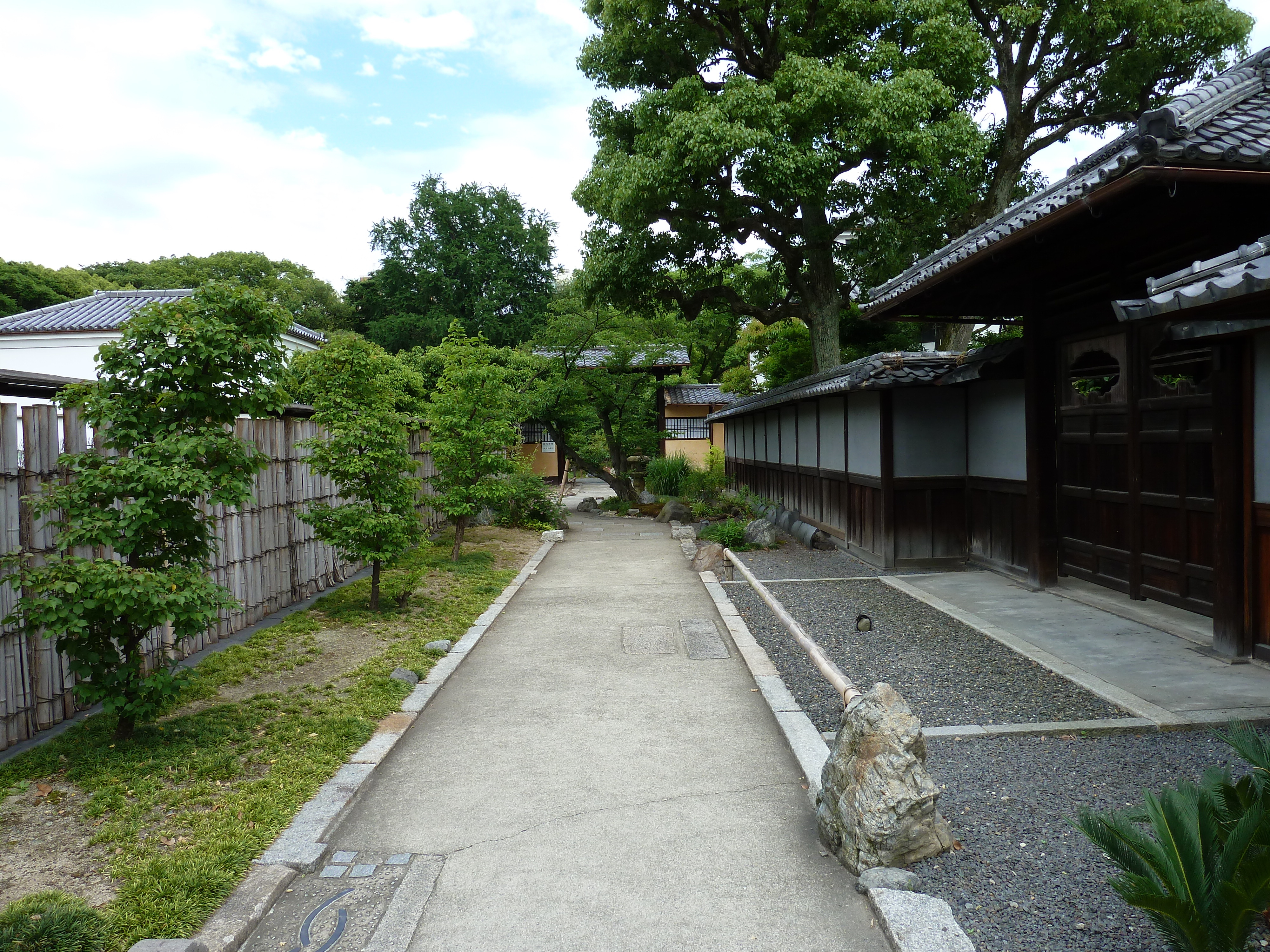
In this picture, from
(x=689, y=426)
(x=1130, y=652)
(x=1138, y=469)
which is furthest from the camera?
(x=689, y=426)

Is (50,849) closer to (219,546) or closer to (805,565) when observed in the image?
(219,546)

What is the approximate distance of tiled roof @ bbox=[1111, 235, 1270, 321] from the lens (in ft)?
11.6

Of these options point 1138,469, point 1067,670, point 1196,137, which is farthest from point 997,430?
point 1196,137

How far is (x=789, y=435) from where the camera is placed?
59.4ft

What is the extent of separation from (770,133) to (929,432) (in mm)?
6564

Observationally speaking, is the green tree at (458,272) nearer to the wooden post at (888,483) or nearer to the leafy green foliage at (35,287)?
the leafy green foliage at (35,287)

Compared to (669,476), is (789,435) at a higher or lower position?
higher

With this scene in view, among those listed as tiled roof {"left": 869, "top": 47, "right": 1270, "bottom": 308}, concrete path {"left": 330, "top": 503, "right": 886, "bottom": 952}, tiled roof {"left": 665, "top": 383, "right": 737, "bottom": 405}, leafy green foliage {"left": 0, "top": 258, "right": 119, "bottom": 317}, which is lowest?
concrete path {"left": 330, "top": 503, "right": 886, "bottom": 952}

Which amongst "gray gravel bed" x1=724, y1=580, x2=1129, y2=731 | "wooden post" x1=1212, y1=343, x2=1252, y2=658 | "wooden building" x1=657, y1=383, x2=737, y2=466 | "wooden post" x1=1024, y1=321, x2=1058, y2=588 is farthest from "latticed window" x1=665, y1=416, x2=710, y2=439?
"wooden post" x1=1212, y1=343, x2=1252, y2=658

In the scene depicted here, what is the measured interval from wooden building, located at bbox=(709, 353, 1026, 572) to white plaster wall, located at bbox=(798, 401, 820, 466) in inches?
70.6

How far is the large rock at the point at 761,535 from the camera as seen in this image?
1439 cm

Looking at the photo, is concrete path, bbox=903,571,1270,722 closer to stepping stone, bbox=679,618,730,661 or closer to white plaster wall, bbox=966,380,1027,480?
white plaster wall, bbox=966,380,1027,480

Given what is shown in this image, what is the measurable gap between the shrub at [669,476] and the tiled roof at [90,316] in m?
10.8

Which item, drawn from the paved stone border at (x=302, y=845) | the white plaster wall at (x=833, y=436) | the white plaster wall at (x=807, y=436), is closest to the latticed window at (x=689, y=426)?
the white plaster wall at (x=807, y=436)
